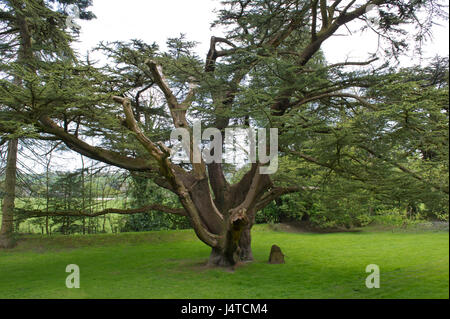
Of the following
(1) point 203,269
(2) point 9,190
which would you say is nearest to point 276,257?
(1) point 203,269

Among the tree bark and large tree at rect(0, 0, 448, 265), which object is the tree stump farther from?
the tree bark

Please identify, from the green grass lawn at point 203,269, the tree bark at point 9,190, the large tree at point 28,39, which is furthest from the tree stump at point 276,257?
the tree bark at point 9,190

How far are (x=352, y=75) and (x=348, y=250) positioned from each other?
16.8ft

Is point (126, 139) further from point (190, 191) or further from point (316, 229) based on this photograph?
point (316, 229)

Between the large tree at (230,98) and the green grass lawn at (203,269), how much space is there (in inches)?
42.4

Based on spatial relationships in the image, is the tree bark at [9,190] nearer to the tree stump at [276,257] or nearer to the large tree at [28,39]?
the large tree at [28,39]

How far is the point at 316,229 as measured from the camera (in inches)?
608

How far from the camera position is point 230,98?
6906 mm

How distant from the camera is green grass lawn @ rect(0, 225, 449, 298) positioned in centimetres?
529

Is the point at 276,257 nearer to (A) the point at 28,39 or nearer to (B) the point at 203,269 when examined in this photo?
(B) the point at 203,269

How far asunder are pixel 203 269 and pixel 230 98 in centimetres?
348

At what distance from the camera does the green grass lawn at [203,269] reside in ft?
17.3

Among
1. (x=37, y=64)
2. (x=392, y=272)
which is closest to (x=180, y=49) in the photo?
(x=37, y=64)

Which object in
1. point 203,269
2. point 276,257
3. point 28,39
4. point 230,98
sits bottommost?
point 203,269
